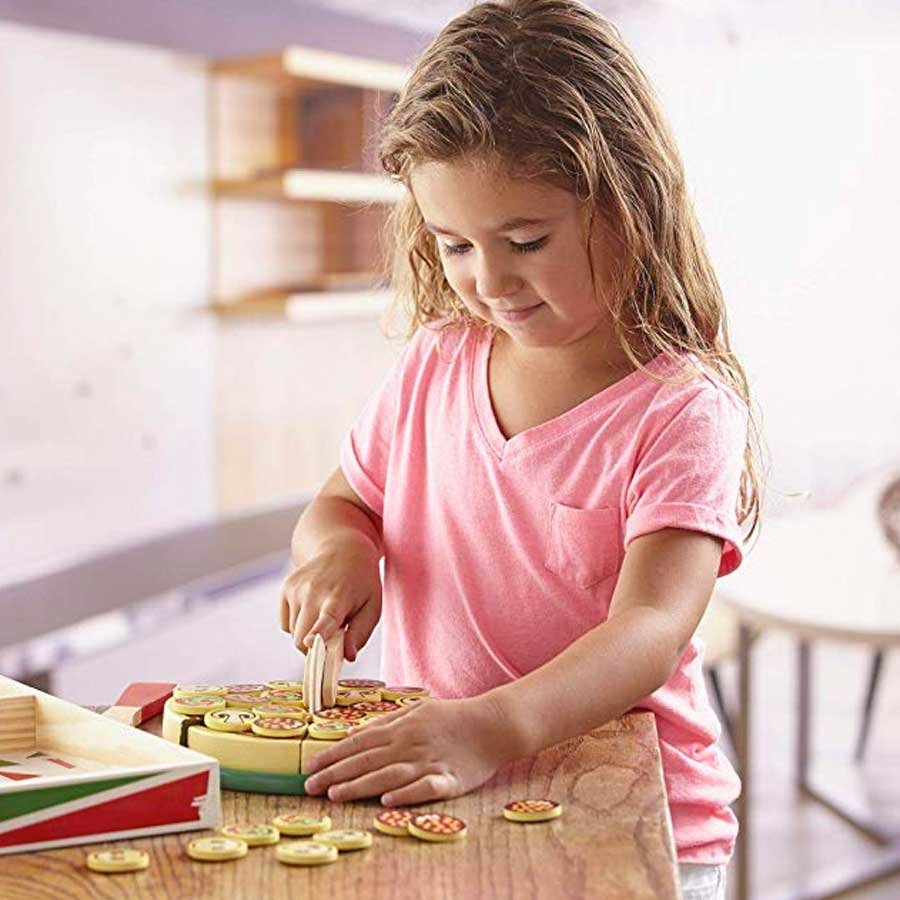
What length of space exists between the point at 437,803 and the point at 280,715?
0.46ft

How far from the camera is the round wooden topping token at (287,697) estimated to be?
1103mm

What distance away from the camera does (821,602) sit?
2.93 metres

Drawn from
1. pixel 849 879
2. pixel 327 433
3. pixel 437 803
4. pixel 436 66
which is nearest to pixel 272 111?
pixel 327 433

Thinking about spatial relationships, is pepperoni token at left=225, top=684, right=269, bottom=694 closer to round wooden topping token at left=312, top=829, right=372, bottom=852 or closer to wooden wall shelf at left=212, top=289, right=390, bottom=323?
round wooden topping token at left=312, top=829, right=372, bottom=852

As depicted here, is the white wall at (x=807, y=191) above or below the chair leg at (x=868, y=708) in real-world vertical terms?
above

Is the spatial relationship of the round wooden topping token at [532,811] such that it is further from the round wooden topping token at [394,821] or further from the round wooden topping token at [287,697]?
the round wooden topping token at [287,697]

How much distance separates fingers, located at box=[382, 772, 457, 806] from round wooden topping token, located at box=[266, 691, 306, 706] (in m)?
0.15

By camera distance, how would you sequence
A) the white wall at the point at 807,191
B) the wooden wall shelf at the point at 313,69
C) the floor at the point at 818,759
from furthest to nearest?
1. the white wall at the point at 807,191
2. the wooden wall shelf at the point at 313,69
3. the floor at the point at 818,759

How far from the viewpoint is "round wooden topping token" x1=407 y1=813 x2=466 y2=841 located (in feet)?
3.00

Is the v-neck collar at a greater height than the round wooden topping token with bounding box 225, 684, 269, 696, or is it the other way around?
the v-neck collar

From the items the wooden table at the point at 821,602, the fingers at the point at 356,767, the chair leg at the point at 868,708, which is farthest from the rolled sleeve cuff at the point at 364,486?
the chair leg at the point at 868,708

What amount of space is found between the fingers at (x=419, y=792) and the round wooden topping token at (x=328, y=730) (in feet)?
0.21

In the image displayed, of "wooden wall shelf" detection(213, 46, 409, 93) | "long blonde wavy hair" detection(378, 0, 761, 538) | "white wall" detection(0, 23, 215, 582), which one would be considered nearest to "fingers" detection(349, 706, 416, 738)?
"long blonde wavy hair" detection(378, 0, 761, 538)

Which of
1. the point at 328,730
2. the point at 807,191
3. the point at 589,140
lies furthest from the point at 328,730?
the point at 807,191
